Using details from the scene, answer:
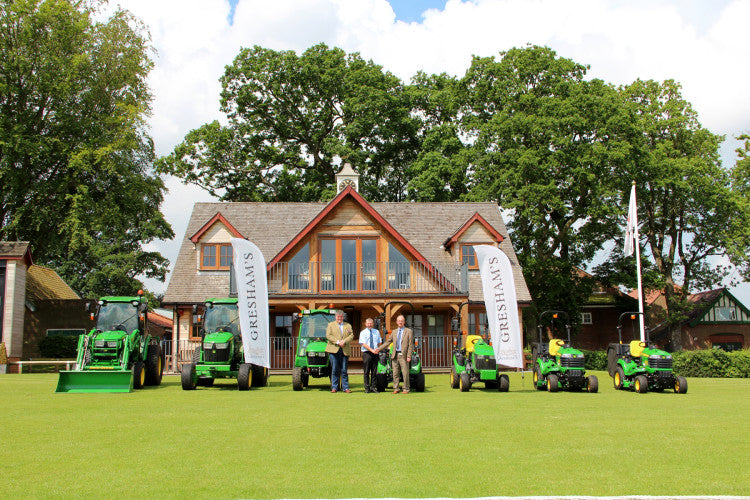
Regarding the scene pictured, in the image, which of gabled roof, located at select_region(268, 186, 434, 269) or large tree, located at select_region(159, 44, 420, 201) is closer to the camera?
gabled roof, located at select_region(268, 186, 434, 269)

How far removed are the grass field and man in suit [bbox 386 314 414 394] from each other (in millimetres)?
2798

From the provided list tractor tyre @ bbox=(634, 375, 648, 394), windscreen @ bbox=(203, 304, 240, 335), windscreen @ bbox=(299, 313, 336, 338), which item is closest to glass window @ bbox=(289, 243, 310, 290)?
windscreen @ bbox=(299, 313, 336, 338)

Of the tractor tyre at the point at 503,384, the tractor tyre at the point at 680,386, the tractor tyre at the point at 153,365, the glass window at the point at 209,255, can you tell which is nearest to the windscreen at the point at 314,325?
the tractor tyre at the point at 153,365

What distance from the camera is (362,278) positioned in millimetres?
26703

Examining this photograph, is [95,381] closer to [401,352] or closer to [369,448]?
[401,352]

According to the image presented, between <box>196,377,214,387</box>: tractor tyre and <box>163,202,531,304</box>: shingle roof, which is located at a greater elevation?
<box>163,202,531,304</box>: shingle roof

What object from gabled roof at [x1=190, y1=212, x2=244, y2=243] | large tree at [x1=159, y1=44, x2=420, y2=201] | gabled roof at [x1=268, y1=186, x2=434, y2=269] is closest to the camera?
gabled roof at [x1=268, y1=186, x2=434, y2=269]

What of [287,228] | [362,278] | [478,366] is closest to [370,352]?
[478,366]

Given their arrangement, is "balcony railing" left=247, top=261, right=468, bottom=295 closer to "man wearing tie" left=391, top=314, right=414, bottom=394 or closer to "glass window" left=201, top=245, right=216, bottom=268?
"glass window" left=201, top=245, right=216, bottom=268

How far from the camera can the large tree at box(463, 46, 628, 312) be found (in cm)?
3500

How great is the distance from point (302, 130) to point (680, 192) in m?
23.1

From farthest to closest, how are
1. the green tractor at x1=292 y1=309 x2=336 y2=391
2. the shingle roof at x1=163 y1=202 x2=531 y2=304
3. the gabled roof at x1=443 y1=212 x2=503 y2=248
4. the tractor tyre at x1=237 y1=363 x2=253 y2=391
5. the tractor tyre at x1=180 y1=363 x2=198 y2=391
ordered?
the gabled roof at x1=443 y1=212 x2=503 y2=248
the shingle roof at x1=163 y1=202 x2=531 y2=304
the green tractor at x1=292 y1=309 x2=336 y2=391
the tractor tyre at x1=237 y1=363 x2=253 y2=391
the tractor tyre at x1=180 y1=363 x2=198 y2=391

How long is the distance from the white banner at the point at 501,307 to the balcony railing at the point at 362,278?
981 cm

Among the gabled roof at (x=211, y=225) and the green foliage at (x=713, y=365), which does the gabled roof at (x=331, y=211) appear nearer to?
the gabled roof at (x=211, y=225)
